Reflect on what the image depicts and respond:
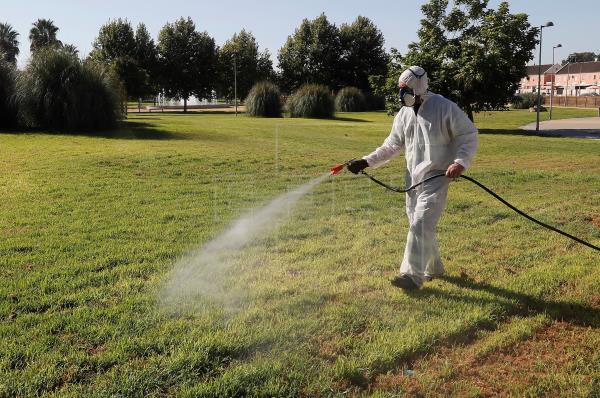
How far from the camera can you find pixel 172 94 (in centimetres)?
5888

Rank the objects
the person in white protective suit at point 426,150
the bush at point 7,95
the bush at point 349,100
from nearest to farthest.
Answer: the person in white protective suit at point 426,150 < the bush at point 7,95 < the bush at point 349,100

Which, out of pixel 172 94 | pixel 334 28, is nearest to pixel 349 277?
pixel 172 94

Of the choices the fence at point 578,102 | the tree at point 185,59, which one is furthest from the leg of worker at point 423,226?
the fence at point 578,102

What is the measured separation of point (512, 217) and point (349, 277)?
3740 millimetres

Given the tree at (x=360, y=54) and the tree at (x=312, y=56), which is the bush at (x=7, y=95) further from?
the tree at (x=360, y=54)

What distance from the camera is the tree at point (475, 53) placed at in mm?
26781

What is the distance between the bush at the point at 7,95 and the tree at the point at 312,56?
1882 inches

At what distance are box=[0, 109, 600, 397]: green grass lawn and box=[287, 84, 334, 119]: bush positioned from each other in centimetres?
2703

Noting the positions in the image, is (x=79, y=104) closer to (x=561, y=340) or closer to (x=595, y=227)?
(x=595, y=227)

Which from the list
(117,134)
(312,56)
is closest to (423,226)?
(117,134)

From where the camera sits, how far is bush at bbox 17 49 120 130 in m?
19.3

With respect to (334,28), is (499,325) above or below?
below

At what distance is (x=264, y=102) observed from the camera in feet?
119

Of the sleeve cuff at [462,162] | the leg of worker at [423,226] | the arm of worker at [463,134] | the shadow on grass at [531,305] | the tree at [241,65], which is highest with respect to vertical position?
the tree at [241,65]
